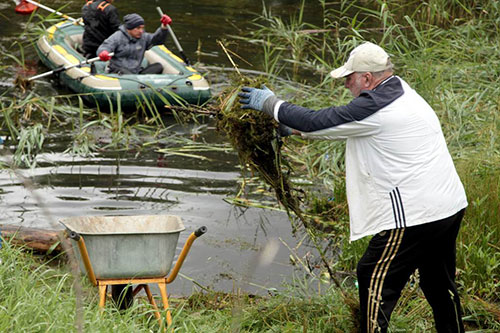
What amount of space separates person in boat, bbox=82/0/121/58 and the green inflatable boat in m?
0.25

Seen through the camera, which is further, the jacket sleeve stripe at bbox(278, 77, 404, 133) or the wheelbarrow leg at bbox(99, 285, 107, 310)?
the wheelbarrow leg at bbox(99, 285, 107, 310)

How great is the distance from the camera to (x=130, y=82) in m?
10.5

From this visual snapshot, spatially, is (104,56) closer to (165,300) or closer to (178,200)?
(178,200)

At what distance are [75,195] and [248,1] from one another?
1073 centimetres

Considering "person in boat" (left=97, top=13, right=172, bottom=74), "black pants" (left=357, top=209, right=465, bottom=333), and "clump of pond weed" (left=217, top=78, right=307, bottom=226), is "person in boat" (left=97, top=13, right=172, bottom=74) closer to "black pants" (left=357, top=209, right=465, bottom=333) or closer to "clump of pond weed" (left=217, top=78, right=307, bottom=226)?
"clump of pond weed" (left=217, top=78, right=307, bottom=226)

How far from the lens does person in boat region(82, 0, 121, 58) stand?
38.3 feet

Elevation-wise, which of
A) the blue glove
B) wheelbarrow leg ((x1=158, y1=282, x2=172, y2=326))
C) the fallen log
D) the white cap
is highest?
A: the white cap

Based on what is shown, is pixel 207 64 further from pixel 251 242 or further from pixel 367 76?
pixel 367 76

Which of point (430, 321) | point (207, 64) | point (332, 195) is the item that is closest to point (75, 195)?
point (332, 195)

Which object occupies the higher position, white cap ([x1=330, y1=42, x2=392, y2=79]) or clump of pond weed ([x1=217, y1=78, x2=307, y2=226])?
white cap ([x1=330, y1=42, x2=392, y2=79])

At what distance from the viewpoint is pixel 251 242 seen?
7.04 meters

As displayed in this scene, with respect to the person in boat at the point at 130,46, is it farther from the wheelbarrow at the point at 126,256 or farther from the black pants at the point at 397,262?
the black pants at the point at 397,262

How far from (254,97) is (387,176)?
89 cm

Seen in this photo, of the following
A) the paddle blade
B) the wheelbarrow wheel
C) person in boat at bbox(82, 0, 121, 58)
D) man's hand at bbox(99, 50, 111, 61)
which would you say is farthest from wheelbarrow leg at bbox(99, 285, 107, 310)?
the paddle blade
